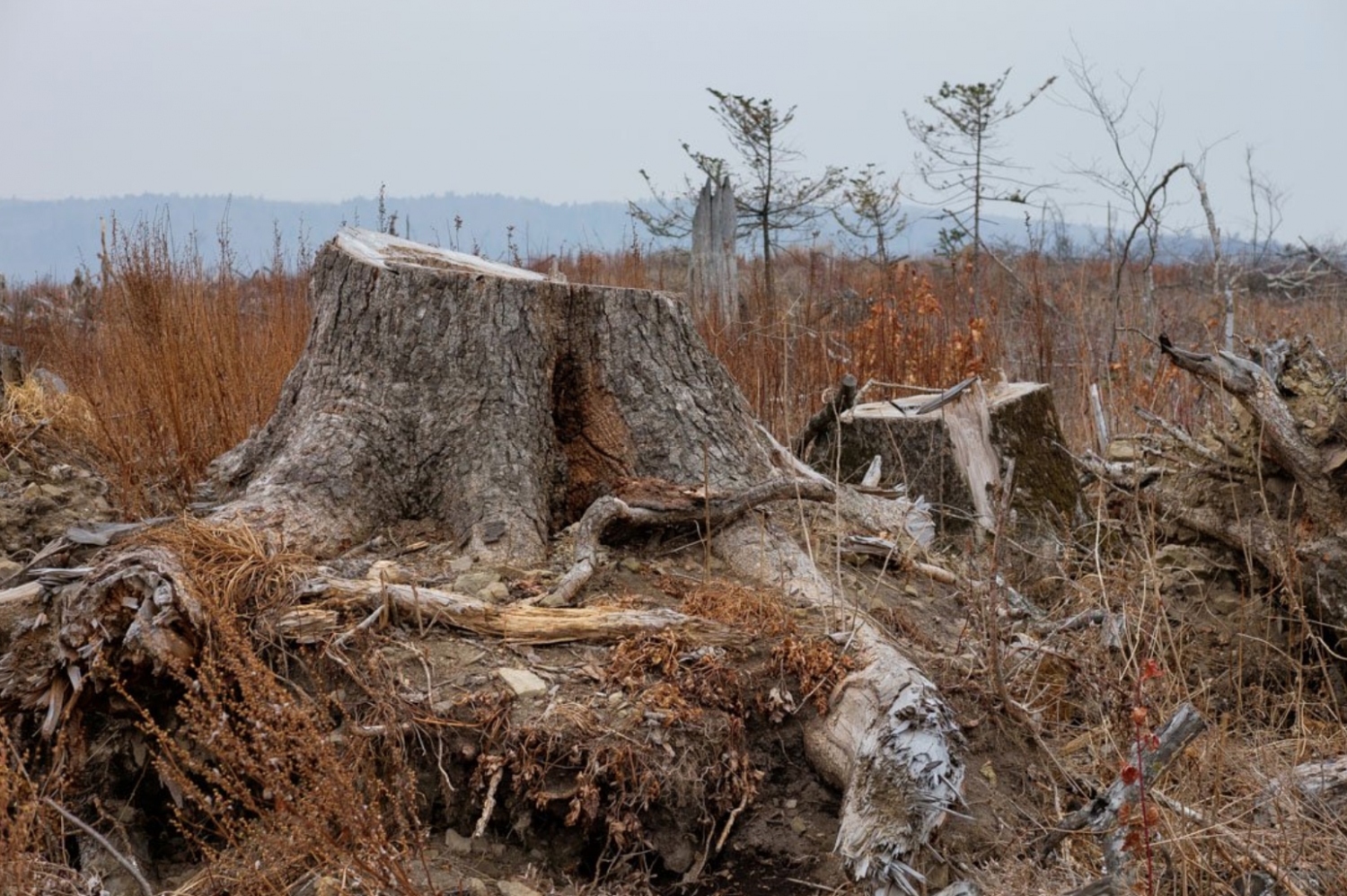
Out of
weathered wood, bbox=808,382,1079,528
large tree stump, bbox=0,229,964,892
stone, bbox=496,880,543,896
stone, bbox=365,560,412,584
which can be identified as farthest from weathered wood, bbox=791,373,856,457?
stone, bbox=496,880,543,896

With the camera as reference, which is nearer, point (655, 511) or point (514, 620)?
point (514, 620)

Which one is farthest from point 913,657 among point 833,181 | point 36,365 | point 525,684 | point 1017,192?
point 1017,192

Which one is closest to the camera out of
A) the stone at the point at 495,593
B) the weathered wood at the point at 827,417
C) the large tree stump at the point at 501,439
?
the stone at the point at 495,593

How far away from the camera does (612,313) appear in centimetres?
321

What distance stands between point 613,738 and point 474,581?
0.71 metres

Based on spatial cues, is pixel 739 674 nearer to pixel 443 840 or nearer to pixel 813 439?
pixel 443 840

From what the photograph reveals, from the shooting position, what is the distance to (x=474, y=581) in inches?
109

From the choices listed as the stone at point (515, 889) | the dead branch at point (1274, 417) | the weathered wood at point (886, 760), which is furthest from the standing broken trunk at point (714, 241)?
the stone at point (515, 889)

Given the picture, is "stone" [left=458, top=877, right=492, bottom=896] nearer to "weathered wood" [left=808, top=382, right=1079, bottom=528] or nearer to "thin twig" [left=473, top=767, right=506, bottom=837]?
"thin twig" [left=473, top=767, right=506, bottom=837]

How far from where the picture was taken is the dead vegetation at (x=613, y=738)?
79.0 inches

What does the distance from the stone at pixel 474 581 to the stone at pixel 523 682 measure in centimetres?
35

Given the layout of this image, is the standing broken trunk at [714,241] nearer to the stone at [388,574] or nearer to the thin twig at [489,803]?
the stone at [388,574]

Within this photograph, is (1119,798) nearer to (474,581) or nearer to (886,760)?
(886,760)

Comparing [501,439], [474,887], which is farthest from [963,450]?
[474,887]
